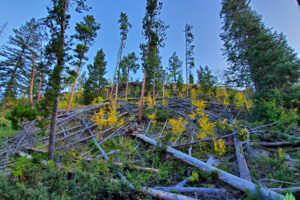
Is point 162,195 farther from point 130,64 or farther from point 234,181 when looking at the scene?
point 130,64

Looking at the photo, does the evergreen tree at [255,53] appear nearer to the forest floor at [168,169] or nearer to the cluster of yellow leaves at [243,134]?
the forest floor at [168,169]

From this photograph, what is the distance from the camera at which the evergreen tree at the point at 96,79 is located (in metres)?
17.7

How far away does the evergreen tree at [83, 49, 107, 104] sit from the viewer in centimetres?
1773

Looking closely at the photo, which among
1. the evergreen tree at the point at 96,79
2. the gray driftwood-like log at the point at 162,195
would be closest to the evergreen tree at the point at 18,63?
the evergreen tree at the point at 96,79

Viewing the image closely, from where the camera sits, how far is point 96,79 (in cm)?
1928

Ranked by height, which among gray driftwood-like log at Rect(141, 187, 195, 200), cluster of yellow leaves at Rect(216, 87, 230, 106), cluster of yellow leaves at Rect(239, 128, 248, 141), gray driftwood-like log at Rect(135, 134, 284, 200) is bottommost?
gray driftwood-like log at Rect(141, 187, 195, 200)

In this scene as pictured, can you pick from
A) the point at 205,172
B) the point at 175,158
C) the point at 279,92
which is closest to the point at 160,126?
the point at 175,158

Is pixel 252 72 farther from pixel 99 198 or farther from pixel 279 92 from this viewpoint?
pixel 99 198

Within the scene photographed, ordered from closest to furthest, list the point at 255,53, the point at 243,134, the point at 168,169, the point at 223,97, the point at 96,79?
the point at 168,169 < the point at 243,134 < the point at 255,53 < the point at 223,97 < the point at 96,79

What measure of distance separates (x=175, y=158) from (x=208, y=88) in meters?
18.6

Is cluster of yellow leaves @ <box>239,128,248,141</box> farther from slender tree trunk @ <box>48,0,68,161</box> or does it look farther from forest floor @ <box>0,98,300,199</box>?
slender tree trunk @ <box>48,0,68,161</box>

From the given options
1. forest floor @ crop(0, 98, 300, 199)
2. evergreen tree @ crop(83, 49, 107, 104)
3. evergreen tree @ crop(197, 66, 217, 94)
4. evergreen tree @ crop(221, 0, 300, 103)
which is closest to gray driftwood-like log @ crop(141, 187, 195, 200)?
forest floor @ crop(0, 98, 300, 199)

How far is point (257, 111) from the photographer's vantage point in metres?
7.51

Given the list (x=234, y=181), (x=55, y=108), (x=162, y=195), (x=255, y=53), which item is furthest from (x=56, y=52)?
(x=255, y=53)
